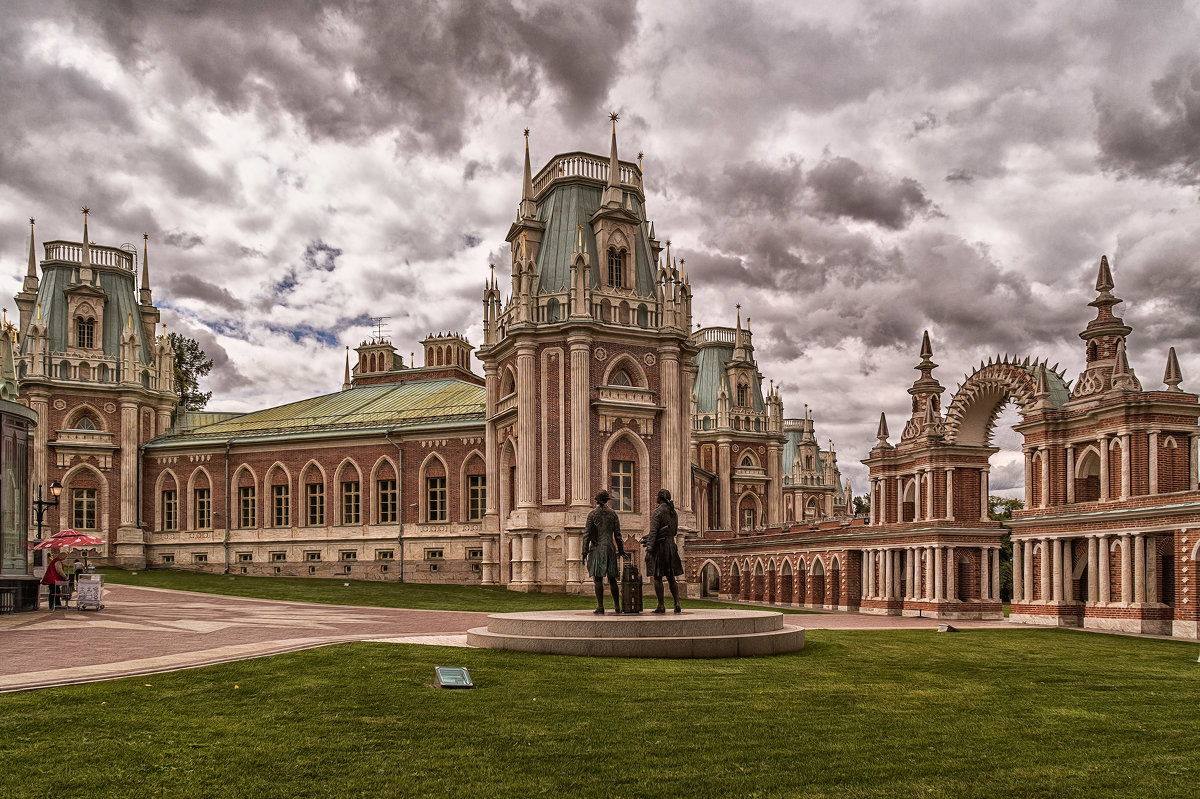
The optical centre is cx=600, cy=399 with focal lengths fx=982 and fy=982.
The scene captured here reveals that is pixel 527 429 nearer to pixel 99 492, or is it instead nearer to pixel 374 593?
pixel 374 593

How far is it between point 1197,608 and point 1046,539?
6.62 metres

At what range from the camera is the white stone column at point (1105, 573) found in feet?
99.9

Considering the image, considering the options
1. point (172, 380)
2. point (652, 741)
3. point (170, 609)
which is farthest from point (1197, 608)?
point (172, 380)

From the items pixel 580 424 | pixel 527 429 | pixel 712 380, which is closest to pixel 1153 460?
pixel 580 424

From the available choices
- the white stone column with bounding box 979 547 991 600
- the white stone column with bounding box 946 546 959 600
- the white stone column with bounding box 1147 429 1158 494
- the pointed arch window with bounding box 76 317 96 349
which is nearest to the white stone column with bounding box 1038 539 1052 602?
the white stone column with bounding box 1147 429 1158 494

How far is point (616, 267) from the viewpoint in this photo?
48.9m

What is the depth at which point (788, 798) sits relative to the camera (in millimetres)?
9070

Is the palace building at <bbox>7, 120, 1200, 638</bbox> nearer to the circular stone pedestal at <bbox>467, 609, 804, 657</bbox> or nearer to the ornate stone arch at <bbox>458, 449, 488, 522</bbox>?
the ornate stone arch at <bbox>458, 449, 488, 522</bbox>

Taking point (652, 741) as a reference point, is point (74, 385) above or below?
above

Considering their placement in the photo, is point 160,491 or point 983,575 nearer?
point 983,575

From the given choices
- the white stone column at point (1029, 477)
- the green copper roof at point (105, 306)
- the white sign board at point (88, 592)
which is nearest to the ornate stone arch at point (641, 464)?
the white stone column at point (1029, 477)

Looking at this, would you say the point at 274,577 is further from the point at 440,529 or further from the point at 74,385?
the point at 74,385

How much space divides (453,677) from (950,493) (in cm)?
2899

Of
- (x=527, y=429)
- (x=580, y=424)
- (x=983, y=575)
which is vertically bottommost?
(x=983, y=575)
